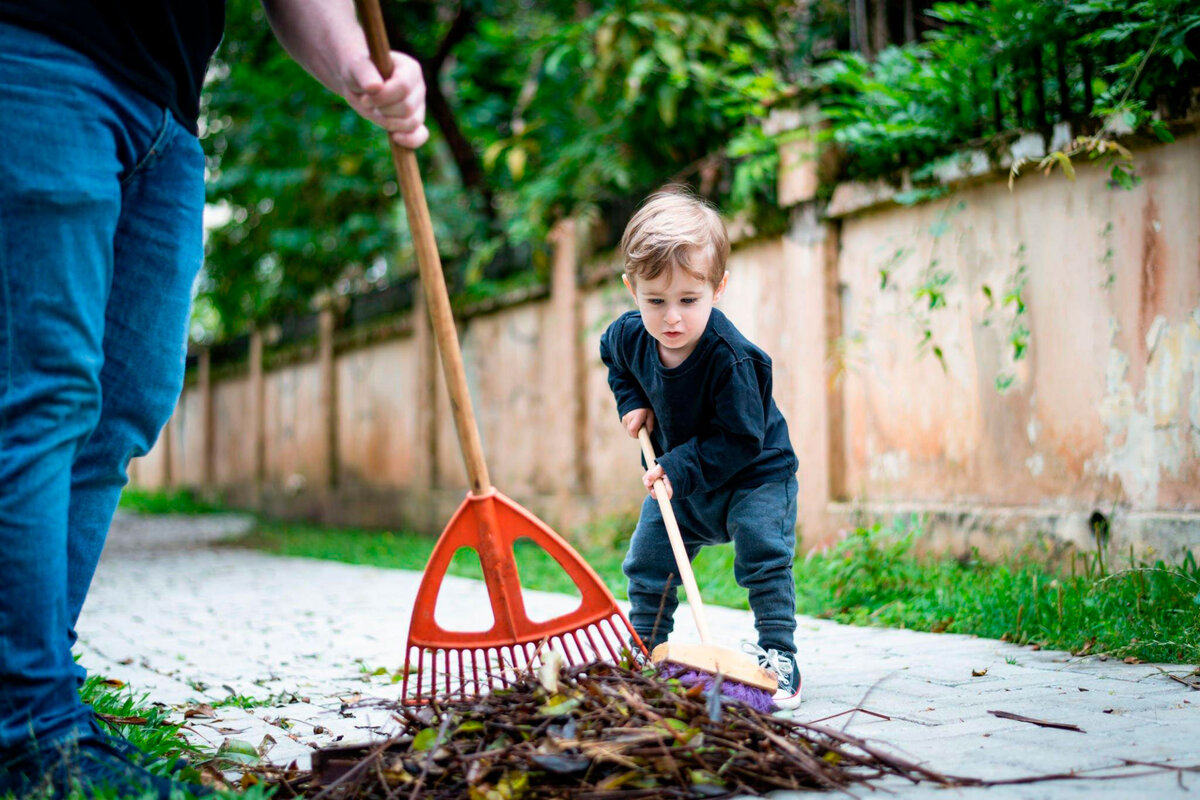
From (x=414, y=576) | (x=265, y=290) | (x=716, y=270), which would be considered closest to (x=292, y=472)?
(x=265, y=290)

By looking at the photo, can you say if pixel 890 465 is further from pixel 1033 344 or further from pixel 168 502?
pixel 168 502

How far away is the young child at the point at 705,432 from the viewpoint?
8.19 feet

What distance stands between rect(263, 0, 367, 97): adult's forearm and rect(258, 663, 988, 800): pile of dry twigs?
1.22 m

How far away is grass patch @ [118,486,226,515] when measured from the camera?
13.6 metres

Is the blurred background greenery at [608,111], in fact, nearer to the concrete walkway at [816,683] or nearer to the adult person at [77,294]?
the concrete walkway at [816,683]

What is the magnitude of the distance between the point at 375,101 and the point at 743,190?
3393 millimetres

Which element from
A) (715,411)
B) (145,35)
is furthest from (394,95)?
(715,411)

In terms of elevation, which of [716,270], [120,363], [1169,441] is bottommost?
[1169,441]

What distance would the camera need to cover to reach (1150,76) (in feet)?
11.2

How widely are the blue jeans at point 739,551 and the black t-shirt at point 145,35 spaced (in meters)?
1.46

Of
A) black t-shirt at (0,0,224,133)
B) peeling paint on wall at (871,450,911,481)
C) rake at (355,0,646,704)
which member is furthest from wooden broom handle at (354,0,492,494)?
peeling paint on wall at (871,450,911,481)

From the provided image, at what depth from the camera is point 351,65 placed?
1981 millimetres

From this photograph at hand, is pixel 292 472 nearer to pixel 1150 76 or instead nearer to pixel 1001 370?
pixel 1001 370

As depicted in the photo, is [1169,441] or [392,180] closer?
[1169,441]
